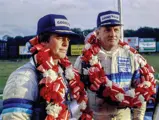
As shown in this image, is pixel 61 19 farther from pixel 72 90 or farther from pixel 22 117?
pixel 22 117

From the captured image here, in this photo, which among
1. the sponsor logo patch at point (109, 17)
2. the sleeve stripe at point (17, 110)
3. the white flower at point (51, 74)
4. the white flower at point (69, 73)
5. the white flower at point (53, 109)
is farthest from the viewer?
the sponsor logo patch at point (109, 17)

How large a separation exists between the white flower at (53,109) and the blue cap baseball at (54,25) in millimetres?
556

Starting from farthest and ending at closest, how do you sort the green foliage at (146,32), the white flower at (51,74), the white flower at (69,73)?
the green foliage at (146,32) < the white flower at (69,73) < the white flower at (51,74)

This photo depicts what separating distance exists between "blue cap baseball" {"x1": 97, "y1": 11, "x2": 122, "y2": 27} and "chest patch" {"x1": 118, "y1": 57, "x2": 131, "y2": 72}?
41cm

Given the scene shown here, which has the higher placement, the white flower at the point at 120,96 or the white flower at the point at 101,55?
the white flower at the point at 101,55

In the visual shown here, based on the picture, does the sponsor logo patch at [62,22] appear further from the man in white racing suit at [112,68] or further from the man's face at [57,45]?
the man in white racing suit at [112,68]

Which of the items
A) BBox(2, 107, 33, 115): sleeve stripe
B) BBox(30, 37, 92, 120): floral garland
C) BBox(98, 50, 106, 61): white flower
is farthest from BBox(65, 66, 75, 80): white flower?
BBox(98, 50, 106, 61): white flower

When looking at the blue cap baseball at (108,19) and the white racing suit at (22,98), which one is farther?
the blue cap baseball at (108,19)

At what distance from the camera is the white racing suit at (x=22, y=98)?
2.93 meters

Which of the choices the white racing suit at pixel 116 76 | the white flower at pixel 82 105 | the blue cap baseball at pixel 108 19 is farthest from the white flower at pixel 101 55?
the white flower at pixel 82 105

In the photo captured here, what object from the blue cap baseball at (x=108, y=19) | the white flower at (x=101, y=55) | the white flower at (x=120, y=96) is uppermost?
the blue cap baseball at (x=108, y=19)

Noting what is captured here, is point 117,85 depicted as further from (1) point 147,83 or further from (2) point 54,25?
(2) point 54,25

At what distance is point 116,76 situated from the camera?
4.66m

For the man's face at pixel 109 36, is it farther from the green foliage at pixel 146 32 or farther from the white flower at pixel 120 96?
the green foliage at pixel 146 32
